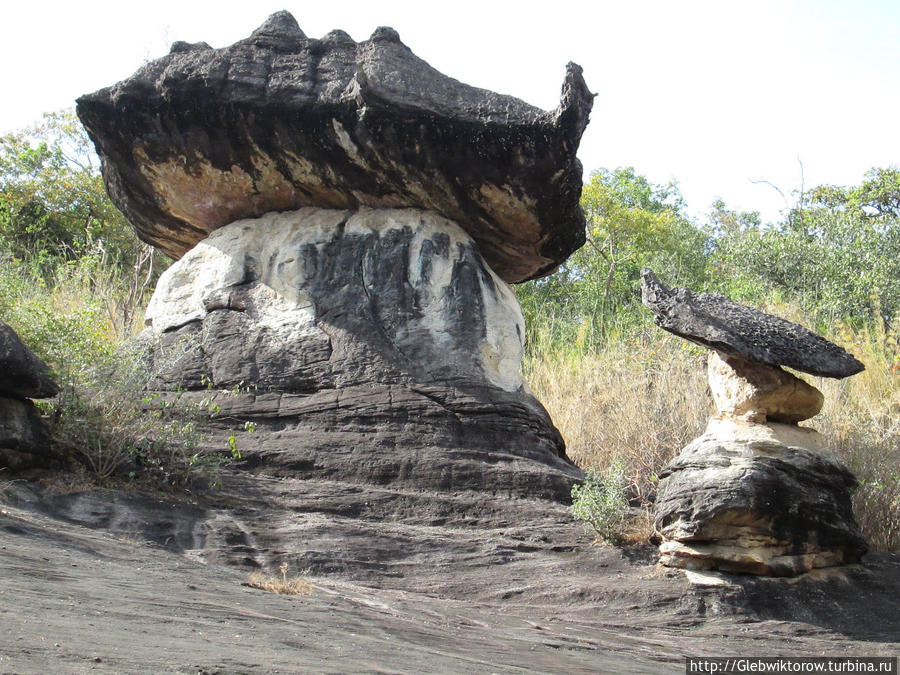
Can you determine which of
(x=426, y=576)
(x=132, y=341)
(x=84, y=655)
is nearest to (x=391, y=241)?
Answer: (x=132, y=341)

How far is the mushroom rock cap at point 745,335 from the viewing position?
273 inches

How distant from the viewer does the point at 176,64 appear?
8625mm

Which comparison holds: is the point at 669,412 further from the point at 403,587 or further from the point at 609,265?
A: the point at 609,265

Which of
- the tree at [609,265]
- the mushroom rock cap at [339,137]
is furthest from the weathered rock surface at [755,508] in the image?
the tree at [609,265]

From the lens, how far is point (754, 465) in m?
6.63

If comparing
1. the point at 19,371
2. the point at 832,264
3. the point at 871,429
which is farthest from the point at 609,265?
the point at 19,371

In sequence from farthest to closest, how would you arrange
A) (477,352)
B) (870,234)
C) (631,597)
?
1. (870,234)
2. (477,352)
3. (631,597)

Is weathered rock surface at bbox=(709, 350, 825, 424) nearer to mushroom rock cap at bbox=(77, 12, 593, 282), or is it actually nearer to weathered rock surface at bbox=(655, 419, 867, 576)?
weathered rock surface at bbox=(655, 419, 867, 576)

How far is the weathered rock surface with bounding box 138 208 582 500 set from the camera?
7.54 meters

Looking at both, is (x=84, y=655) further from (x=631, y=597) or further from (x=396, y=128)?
(x=396, y=128)

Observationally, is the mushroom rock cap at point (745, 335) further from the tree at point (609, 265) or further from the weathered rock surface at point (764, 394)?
the tree at point (609, 265)

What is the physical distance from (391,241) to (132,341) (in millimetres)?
2518

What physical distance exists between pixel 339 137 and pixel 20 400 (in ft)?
11.3

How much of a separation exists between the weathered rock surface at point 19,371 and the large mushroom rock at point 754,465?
4545mm
